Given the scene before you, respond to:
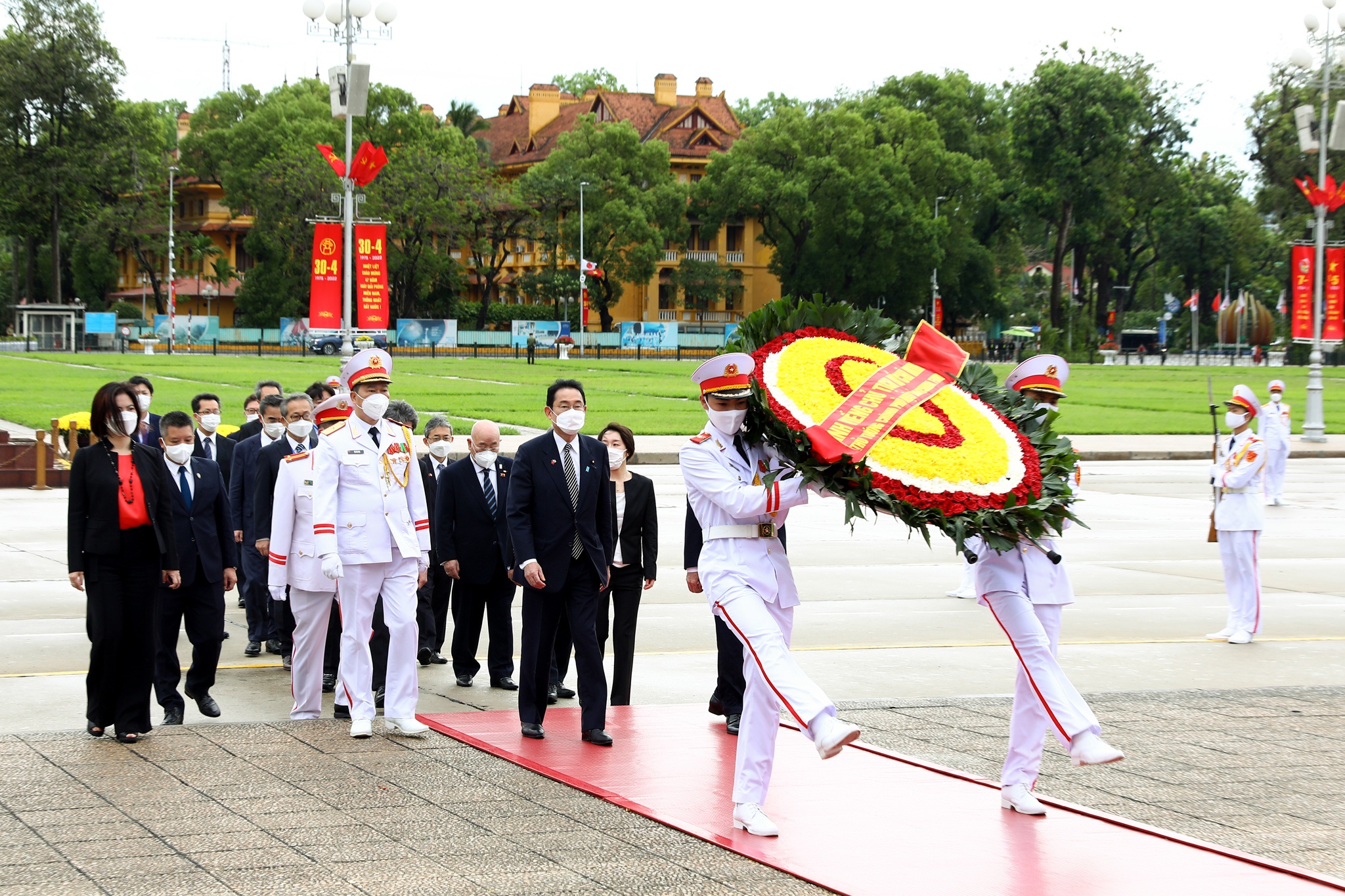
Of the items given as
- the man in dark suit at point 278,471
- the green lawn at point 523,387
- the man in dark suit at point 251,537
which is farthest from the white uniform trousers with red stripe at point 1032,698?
the green lawn at point 523,387

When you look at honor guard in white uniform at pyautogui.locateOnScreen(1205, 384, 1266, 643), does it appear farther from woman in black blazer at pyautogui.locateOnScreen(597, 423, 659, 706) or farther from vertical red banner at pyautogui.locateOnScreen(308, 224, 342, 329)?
vertical red banner at pyautogui.locateOnScreen(308, 224, 342, 329)

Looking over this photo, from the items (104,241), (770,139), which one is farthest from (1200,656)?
(104,241)

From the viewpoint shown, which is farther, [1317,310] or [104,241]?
[104,241]

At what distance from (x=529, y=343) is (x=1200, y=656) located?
59710mm

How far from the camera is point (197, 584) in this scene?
27.4ft

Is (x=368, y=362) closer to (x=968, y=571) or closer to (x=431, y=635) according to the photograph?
(x=431, y=635)

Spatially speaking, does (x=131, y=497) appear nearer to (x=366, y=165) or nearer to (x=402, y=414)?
(x=402, y=414)

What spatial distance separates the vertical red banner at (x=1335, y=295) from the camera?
1377 inches

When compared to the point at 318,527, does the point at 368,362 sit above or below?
above

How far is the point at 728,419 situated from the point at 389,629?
111 inches

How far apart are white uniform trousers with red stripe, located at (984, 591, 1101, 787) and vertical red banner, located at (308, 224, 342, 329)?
18.6 meters

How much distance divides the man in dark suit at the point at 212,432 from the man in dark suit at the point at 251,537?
0.50 meters

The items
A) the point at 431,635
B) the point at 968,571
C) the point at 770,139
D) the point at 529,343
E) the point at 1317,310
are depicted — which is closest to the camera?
the point at 431,635

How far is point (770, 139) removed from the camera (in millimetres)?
82062
